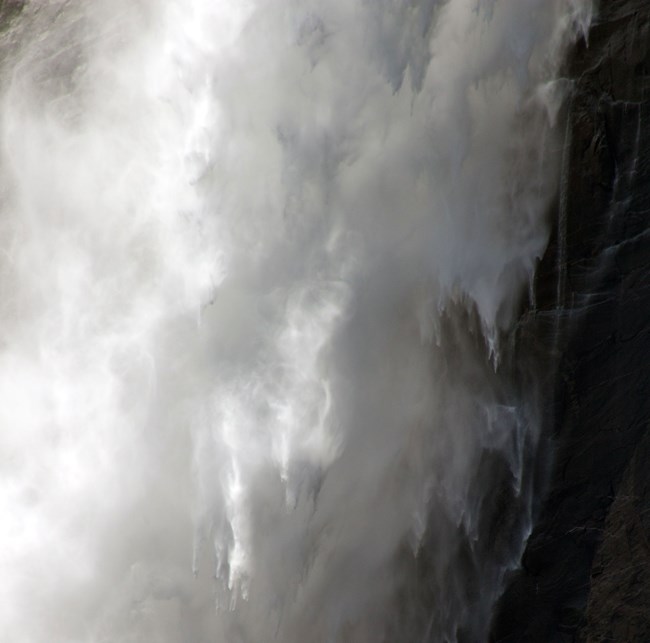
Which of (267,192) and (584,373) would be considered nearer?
(267,192)

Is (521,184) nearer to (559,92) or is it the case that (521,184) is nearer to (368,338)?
(559,92)

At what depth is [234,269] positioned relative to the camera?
1474 cm

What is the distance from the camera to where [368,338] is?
1555 cm

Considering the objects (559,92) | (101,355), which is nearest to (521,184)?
(559,92)

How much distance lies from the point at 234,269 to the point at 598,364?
5973 millimetres

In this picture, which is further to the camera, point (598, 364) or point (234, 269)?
point (598, 364)

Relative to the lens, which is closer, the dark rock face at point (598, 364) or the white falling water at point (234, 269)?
the white falling water at point (234, 269)

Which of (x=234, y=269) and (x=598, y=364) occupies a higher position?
(x=234, y=269)

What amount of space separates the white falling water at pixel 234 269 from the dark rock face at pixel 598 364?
519 mm

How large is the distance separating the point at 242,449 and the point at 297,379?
136 cm

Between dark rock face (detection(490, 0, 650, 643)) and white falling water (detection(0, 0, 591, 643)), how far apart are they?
1.70ft

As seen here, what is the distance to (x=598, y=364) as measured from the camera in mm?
15539

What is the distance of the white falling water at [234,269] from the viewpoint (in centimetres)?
1449

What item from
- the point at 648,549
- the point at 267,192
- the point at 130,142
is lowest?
the point at 648,549
